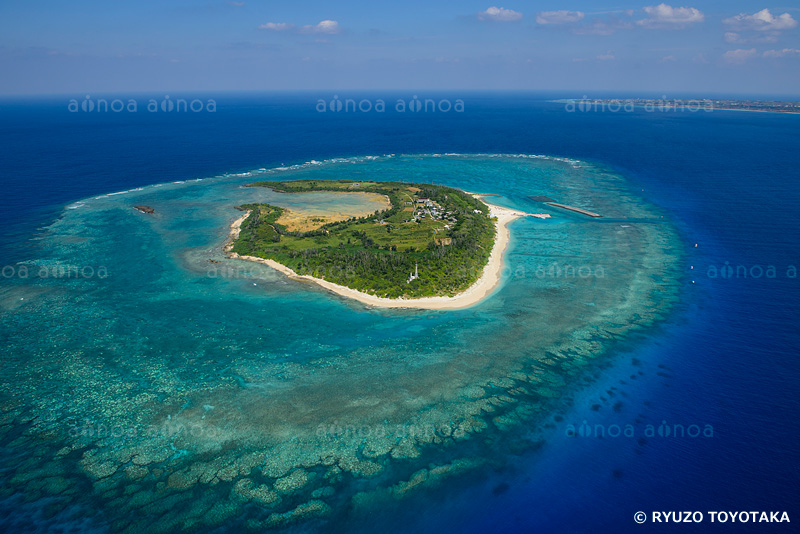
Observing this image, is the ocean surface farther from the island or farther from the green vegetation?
the green vegetation

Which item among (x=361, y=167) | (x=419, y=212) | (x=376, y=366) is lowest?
(x=376, y=366)

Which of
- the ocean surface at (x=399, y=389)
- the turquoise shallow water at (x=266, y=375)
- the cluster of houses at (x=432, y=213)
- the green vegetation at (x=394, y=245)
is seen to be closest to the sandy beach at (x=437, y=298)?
the green vegetation at (x=394, y=245)

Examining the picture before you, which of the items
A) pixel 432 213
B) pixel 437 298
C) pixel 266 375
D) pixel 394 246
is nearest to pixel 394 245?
pixel 394 246

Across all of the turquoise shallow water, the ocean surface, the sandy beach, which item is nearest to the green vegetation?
the sandy beach

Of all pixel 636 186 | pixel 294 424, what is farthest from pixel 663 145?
pixel 294 424

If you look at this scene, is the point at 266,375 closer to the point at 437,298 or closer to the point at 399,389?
the point at 399,389

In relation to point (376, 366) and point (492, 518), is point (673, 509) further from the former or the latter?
point (376, 366)
